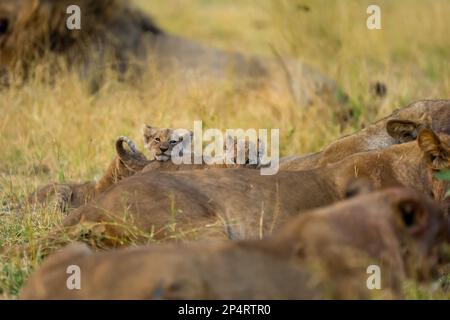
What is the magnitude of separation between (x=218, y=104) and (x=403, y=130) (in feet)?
12.1

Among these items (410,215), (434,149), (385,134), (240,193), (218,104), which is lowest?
(410,215)

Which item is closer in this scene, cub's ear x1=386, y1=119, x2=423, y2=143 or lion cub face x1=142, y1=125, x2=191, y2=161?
cub's ear x1=386, y1=119, x2=423, y2=143

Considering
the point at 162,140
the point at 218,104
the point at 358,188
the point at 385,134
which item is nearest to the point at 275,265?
A: the point at 358,188

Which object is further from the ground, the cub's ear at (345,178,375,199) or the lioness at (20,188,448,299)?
the cub's ear at (345,178,375,199)

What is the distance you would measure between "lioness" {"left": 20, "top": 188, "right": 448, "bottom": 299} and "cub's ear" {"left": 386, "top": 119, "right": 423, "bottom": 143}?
2623 millimetres

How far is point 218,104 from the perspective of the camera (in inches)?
411

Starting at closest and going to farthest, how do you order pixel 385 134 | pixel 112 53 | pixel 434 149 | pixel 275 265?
1. pixel 275 265
2. pixel 434 149
3. pixel 385 134
4. pixel 112 53

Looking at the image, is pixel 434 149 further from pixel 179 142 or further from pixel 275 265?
pixel 179 142

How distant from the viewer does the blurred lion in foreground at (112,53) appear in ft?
36.4

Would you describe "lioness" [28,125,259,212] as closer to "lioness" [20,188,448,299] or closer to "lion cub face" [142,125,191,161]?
"lion cub face" [142,125,191,161]

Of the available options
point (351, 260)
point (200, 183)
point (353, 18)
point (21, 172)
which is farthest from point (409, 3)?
point (351, 260)

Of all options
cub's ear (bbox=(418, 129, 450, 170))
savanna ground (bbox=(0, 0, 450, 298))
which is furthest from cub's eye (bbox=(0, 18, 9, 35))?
cub's ear (bbox=(418, 129, 450, 170))

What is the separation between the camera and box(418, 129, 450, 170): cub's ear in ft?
19.6
